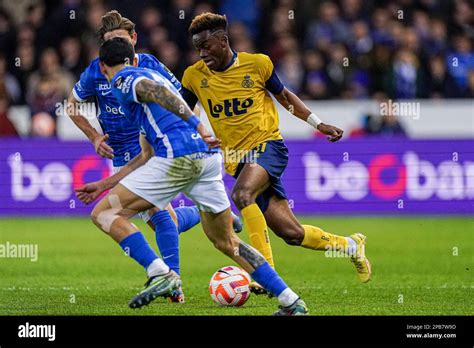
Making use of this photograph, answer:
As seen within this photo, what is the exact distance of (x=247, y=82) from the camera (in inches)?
386

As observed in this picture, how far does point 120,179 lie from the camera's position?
27.2 feet

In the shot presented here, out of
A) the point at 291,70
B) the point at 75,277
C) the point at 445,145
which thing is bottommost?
the point at 75,277

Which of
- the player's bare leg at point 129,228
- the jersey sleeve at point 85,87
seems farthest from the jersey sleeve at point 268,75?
the player's bare leg at point 129,228

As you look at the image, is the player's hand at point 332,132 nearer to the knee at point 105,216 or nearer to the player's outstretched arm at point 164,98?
the player's outstretched arm at point 164,98

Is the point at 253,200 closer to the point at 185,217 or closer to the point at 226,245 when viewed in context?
the point at 185,217

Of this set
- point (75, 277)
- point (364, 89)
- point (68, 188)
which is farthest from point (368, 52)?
point (75, 277)

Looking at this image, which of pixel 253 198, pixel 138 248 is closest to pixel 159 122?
pixel 138 248

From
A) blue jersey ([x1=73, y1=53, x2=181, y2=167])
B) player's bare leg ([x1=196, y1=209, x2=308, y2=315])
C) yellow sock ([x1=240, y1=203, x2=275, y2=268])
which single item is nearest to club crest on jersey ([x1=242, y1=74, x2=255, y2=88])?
blue jersey ([x1=73, y1=53, x2=181, y2=167])

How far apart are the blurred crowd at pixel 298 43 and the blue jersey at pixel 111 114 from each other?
914 centimetres

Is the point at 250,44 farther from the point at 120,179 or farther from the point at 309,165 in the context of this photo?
the point at 120,179

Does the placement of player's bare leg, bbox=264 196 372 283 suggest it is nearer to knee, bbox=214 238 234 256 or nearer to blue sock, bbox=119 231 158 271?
knee, bbox=214 238 234 256

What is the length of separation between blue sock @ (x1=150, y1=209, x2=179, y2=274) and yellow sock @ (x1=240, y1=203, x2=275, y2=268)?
0.66 m

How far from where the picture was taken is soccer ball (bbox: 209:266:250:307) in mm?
9102
